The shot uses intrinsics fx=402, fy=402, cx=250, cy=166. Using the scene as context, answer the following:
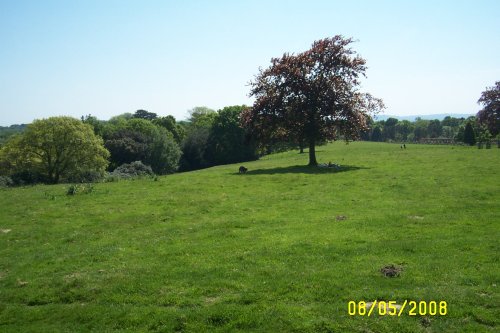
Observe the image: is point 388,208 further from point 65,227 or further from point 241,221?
point 65,227

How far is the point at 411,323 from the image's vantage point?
32.8 feet

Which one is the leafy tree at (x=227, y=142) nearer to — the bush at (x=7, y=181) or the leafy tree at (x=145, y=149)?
the leafy tree at (x=145, y=149)

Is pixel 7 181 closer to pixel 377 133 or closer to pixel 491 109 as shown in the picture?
pixel 491 109

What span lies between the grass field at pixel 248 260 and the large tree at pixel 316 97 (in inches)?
720

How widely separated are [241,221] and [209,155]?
261 feet

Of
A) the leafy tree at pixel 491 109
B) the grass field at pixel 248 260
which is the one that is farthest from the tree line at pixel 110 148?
the leafy tree at pixel 491 109

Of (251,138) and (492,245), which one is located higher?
(251,138)

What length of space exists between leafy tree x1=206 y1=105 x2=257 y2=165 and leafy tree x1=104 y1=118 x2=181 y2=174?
8963mm

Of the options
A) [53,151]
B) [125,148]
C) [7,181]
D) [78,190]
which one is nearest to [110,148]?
[125,148]

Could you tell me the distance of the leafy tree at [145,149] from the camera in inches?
3374

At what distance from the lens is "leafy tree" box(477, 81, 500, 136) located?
256 ft

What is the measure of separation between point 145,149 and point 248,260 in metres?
77.0

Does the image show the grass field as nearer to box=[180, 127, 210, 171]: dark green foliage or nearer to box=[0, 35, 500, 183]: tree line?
box=[0, 35, 500, 183]: tree line

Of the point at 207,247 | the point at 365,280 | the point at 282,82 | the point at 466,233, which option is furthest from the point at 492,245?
the point at 282,82
